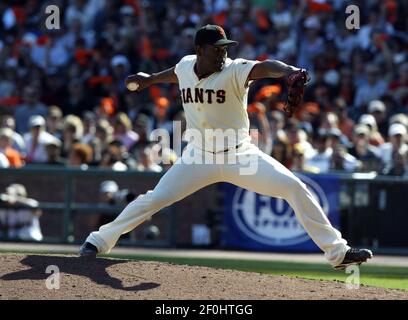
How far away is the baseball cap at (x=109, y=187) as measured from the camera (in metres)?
13.8

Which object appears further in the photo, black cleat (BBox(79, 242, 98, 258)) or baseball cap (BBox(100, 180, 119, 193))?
baseball cap (BBox(100, 180, 119, 193))

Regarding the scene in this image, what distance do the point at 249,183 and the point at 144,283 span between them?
46.4 inches

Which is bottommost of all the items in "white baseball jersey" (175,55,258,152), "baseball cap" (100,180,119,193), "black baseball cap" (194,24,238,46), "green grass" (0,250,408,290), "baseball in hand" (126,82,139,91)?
"green grass" (0,250,408,290)

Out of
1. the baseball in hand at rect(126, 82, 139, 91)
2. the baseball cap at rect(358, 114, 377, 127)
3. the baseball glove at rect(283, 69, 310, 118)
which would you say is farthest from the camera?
the baseball cap at rect(358, 114, 377, 127)

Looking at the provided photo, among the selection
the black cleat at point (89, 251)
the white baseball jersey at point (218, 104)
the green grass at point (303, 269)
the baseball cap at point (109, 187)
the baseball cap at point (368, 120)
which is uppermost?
the baseball cap at point (368, 120)

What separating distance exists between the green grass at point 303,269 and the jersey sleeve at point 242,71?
310 centimetres

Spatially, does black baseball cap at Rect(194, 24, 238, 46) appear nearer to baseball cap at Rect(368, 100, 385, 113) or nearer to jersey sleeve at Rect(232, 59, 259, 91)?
jersey sleeve at Rect(232, 59, 259, 91)

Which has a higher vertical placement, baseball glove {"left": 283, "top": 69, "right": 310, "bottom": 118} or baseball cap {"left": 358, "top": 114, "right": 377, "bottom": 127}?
baseball cap {"left": 358, "top": 114, "right": 377, "bottom": 127}

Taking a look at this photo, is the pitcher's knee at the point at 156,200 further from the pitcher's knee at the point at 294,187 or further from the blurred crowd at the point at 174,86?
the blurred crowd at the point at 174,86

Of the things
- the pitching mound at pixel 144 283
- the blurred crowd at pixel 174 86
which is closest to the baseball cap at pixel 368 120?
the blurred crowd at pixel 174 86

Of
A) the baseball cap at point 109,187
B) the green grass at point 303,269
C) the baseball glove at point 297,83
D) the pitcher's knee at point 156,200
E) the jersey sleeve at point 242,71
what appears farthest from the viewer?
the baseball cap at point 109,187

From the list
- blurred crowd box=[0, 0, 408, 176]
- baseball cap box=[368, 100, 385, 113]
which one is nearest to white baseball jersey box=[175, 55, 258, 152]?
blurred crowd box=[0, 0, 408, 176]

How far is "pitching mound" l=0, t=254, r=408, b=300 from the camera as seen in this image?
7.43 m
